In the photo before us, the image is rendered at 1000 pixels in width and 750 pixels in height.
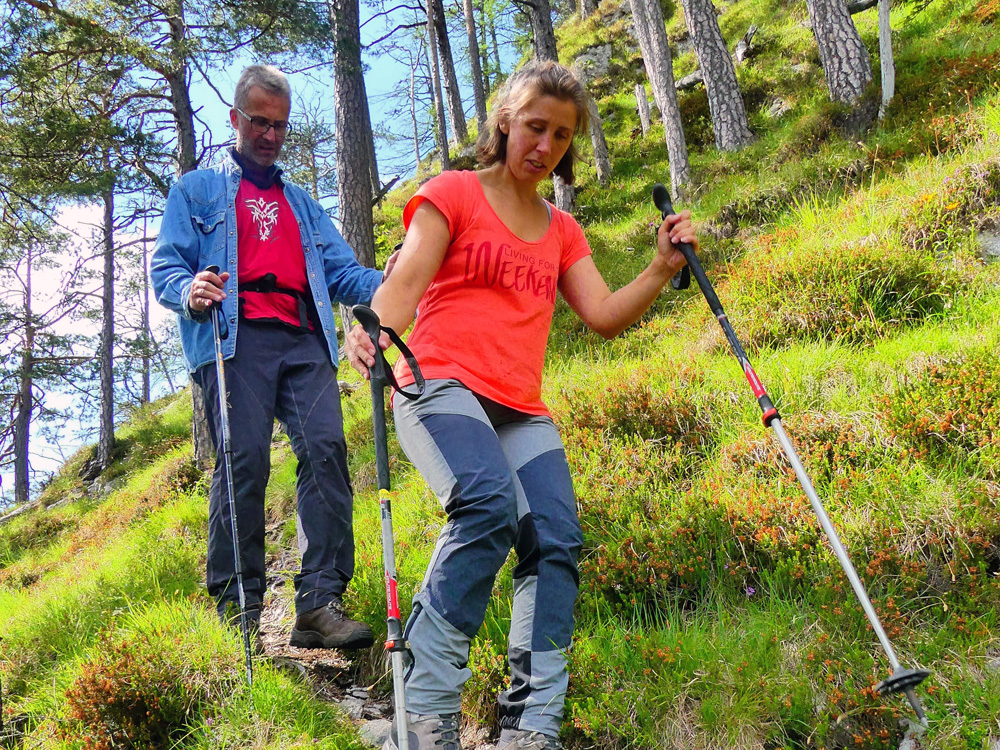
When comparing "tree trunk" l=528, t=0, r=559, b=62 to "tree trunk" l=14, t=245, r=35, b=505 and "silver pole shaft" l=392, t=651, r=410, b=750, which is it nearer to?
"silver pole shaft" l=392, t=651, r=410, b=750

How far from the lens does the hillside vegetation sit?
8.63 ft

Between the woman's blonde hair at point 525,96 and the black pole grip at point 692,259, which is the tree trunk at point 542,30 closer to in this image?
the woman's blonde hair at point 525,96

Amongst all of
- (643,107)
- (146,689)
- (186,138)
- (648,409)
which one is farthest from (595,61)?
(146,689)

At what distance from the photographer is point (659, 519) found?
3.61m

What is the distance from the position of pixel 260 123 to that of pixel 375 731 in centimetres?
307

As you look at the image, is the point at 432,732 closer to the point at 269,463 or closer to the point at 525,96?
the point at 269,463

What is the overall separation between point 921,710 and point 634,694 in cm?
96

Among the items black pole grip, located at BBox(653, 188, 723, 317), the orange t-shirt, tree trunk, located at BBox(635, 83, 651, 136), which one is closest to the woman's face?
the orange t-shirt

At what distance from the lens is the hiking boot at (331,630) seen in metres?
3.15

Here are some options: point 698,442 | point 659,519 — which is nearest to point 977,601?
point 659,519

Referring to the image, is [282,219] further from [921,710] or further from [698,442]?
[921,710]

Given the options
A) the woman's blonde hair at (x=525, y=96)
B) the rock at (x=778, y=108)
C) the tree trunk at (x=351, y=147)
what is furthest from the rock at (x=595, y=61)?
the woman's blonde hair at (x=525, y=96)

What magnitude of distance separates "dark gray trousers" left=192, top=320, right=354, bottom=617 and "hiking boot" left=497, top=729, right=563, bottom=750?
4.42 ft

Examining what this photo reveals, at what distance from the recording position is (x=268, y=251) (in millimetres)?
3703
